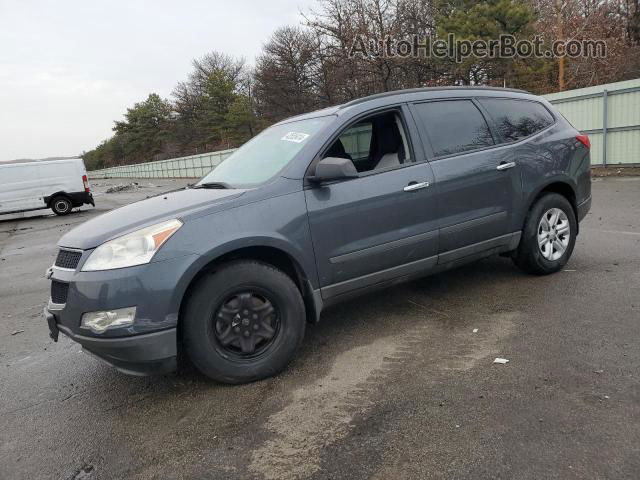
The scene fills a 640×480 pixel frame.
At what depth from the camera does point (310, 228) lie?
3.28m

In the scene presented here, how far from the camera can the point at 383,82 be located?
100ft

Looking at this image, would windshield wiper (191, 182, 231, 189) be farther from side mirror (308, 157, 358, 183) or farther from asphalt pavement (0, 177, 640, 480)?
asphalt pavement (0, 177, 640, 480)

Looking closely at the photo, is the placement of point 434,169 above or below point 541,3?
below

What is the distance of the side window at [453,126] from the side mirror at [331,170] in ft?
3.24

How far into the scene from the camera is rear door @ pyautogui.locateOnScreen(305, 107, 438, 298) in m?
3.35

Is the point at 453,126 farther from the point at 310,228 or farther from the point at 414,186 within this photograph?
the point at 310,228

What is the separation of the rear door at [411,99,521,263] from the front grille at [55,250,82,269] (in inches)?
102

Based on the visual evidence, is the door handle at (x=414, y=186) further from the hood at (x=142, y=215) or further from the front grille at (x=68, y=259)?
the front grille at (x=68, y=259)

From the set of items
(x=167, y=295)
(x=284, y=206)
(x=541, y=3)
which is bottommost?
(x=167, y=295)

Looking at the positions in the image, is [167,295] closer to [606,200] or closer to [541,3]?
[606,200]

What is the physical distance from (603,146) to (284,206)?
15.0 meters

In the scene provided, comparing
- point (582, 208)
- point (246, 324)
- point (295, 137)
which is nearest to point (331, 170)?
point (295, 137)

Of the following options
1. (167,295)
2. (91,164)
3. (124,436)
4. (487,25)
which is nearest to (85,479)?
(124,436)

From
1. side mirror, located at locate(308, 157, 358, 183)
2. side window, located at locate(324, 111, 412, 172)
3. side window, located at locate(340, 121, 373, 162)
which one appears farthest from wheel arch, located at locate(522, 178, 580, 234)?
side mirror, located at locate(308, 157, 358, 183)
